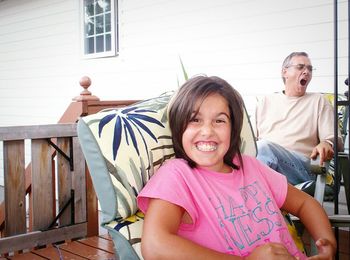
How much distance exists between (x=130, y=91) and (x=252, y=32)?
6.19ft

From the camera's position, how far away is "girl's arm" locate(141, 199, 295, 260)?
112cm

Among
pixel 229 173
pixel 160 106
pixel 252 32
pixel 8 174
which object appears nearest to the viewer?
pixel 229 173

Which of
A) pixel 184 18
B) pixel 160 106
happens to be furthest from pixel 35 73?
pixel 160 106

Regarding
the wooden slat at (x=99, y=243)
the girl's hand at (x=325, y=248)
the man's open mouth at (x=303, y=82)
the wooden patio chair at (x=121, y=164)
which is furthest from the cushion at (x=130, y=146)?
the man's open mouth at (x=303, y=82)

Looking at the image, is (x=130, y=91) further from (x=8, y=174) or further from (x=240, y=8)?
(x=8, y=174)

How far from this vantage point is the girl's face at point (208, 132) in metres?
1.37

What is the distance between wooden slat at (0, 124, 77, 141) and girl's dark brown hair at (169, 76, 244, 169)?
1.23 meters

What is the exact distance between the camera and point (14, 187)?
2453 mm

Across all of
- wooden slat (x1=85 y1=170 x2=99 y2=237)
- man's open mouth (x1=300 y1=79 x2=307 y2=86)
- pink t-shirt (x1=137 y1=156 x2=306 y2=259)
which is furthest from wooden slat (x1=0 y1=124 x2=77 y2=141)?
man's open mouth (x1=300 y1=79 x2=307 y2=86)

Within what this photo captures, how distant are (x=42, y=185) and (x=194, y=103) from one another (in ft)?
4.97

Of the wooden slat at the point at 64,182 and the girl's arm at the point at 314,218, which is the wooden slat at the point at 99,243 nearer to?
the wooden slat at the point at 64,182

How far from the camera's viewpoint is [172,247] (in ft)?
3.67

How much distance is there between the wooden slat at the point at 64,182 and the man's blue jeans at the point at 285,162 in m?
1.17

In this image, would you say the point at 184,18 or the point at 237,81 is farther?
the point at 184,18
